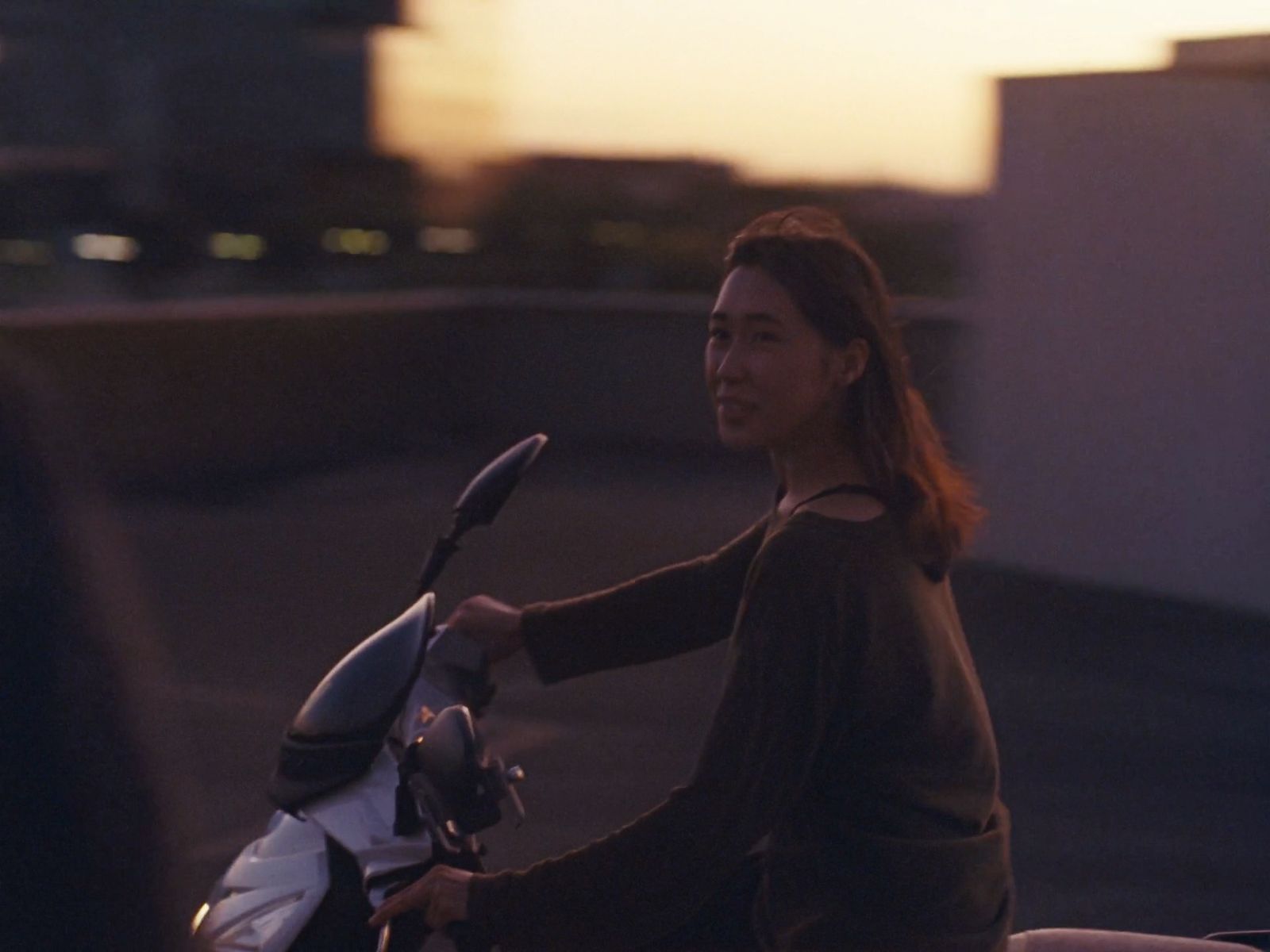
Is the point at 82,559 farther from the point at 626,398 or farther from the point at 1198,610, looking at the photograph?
the point at 626,398

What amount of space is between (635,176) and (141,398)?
42.8 ft

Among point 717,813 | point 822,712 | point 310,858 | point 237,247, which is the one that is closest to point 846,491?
point 822,712

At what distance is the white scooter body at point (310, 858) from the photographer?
242 centimetres

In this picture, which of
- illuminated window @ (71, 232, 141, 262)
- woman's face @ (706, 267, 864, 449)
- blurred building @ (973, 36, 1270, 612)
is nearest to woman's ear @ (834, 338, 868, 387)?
woman's face @ (706, 267, 864, 449)

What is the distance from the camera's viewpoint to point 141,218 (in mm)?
24234

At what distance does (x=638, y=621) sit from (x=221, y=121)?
90.1 ft

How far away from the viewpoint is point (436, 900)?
2.28 meters

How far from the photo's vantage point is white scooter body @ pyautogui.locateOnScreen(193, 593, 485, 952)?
2.42 metres

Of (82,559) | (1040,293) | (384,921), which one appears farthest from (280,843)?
(1040,293)

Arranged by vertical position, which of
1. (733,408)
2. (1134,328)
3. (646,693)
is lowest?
(646,693)

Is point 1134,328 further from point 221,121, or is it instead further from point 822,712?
point 221,121

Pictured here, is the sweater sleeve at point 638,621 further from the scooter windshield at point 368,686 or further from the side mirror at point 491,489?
the scooter windshield at point 368,686

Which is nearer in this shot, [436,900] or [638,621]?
[436,900]

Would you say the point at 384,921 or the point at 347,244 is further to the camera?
the point at 347,244
